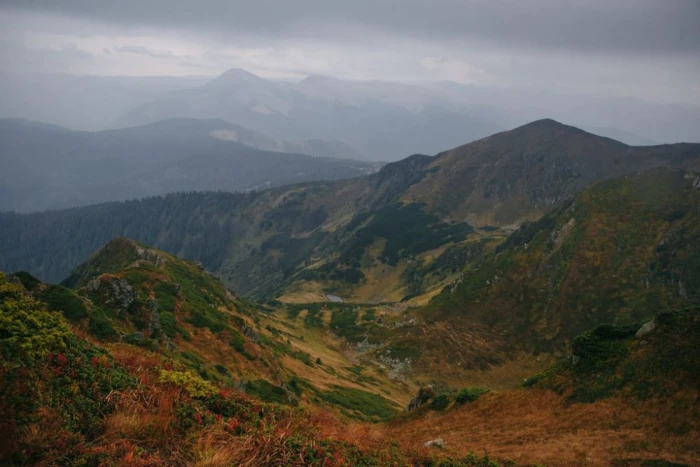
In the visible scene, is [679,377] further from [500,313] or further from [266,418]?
[500,313]

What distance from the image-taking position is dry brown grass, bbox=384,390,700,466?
15.7 meters

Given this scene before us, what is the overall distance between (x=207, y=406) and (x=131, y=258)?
188ft

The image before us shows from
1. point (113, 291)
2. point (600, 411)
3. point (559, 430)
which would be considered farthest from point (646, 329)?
point (113, 291)

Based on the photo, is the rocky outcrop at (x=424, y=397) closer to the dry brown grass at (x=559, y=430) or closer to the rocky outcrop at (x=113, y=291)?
the dry brown grass at (x=559, y=430)

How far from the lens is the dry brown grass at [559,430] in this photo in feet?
51.6

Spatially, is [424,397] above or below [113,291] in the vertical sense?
below

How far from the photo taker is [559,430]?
65.6 feet

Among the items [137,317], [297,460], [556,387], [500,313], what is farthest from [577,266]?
[297,460]

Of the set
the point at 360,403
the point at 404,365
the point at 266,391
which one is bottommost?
the point at 404,365

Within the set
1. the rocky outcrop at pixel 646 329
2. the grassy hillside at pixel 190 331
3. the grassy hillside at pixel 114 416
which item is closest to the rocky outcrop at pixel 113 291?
the grassy hillside at pixel 190 331

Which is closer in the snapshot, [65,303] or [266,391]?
[65,303]

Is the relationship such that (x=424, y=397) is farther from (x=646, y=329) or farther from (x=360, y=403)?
(x=646, y=329)

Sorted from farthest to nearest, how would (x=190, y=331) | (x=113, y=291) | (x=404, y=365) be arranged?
(x=404, y=365), (x=190, y=331), (x=113, y=291)

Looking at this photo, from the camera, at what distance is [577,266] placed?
79.6 meters
